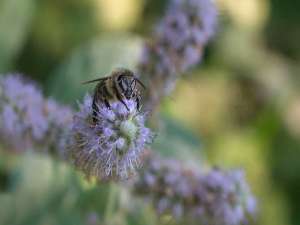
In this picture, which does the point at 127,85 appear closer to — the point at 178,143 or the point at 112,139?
the point at 112,139

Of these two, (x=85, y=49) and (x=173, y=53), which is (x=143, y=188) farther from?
(x=85, y=49)

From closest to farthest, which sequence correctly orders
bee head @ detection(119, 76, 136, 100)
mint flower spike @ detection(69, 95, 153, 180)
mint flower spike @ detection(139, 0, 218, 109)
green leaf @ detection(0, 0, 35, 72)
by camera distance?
mint flower spike @ detection(69, 95, 153, 180)
bee head @ detection(119, 76, 136, 100)
mint flower spike @ detection(139, 0, 218, 109)
green leaf @ detection(0, 0, 35, 72)

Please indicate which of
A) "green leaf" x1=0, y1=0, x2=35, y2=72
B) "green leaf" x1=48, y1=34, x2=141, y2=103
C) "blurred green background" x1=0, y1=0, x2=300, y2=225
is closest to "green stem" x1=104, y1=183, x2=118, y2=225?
"blurred green background" x1=0, y1=0, x2=300, y2=225

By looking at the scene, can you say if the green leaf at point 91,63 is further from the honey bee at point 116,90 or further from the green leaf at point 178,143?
the honey bee at point 116,90

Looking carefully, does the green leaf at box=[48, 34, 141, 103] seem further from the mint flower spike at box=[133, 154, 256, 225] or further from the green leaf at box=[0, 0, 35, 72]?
the mint flower spike at box=[133, 154, 256, 225]

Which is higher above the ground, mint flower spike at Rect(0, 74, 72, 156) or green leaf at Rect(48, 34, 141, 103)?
green leaf at Rect(48, 34, 141, 103)

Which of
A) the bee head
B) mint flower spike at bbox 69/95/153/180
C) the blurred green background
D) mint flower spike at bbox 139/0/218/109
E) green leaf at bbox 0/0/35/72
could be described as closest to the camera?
mint flower spike at bbox 69/95/153/180

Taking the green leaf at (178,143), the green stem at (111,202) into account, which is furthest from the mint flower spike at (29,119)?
the green leaf at (178,143)
